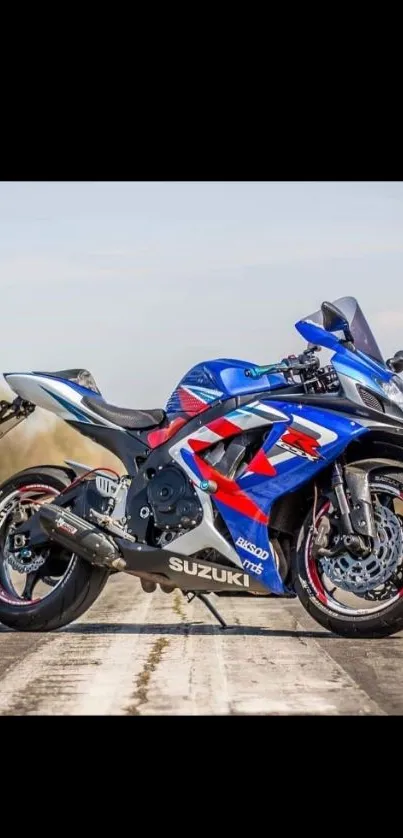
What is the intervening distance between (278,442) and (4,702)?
9.39 ft

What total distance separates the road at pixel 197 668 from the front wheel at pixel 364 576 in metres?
0.13

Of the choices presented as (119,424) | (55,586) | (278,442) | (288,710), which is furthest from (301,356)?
(288,710)

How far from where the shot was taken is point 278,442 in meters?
8.71

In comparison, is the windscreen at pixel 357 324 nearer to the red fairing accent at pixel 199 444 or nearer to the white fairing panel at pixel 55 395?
the red fairing accent at pixel 199 444

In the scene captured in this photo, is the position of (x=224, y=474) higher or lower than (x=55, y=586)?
higher

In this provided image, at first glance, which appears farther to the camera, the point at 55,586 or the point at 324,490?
the point at 55,586

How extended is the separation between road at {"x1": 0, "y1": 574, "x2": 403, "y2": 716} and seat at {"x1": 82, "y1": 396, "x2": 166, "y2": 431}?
1363mm

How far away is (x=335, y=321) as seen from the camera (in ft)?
29.1

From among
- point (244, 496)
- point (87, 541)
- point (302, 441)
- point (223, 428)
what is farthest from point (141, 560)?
point (302, 441)

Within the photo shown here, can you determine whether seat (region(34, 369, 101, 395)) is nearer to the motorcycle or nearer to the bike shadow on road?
the motorcycle

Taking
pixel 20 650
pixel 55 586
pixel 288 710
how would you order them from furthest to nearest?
pixel 55 586, pixel 20 650, pixel 288 710

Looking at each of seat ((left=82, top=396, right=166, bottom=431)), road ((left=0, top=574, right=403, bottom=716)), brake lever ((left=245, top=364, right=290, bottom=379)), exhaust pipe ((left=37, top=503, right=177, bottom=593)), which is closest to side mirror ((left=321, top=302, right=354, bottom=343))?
brake lever ((left=245, top=364, right=290, bottom=379))

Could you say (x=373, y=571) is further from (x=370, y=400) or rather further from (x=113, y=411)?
(x=113, y=411)

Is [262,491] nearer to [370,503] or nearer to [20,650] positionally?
[370,503]
